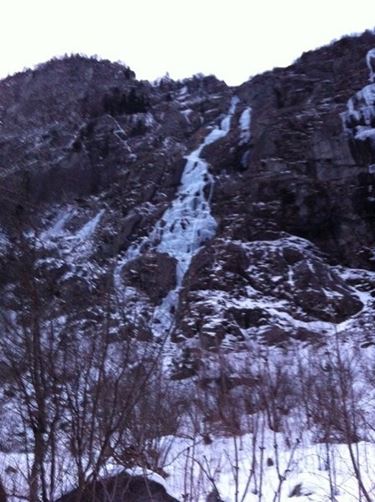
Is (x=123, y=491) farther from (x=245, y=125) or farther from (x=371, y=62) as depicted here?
(x=371, y=62)

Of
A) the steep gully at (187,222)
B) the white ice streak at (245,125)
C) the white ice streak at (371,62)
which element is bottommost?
the steep gully at (187,222)

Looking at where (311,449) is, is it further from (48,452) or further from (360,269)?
(360,269)

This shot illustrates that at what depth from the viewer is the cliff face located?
34188 millimetres

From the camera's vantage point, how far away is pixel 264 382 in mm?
13797

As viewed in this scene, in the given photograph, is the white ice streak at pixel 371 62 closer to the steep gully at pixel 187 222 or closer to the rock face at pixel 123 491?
the steep gully at pixel 187 222

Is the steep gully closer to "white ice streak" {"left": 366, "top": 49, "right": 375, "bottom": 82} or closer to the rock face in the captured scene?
"white ice streak" {"left": 366, "top": 49, "right": 375, "bottom": 82}

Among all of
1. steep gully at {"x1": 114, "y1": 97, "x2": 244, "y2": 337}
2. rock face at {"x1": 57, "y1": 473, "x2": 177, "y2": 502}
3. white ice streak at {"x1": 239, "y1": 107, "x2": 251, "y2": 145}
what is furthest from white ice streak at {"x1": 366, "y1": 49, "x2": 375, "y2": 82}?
rock face at {"x1": 57, "y1": 473, "x2": 177, "y2": 502}

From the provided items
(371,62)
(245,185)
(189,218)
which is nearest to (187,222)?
(189,218)

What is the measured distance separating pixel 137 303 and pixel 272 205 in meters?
38.9

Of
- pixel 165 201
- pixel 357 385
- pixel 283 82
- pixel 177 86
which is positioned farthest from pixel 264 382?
pixel 177 86

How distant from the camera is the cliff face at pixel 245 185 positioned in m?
34.2

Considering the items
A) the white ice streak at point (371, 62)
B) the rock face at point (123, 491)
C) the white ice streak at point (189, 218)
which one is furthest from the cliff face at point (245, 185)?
the rock face at point (123, 491)

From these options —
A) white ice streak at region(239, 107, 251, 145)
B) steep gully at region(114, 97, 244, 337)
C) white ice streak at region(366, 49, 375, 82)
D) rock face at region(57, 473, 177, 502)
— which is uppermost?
white ice streak at region(366, 49, 375, 82)

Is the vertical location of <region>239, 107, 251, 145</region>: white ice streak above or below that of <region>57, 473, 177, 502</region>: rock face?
above
